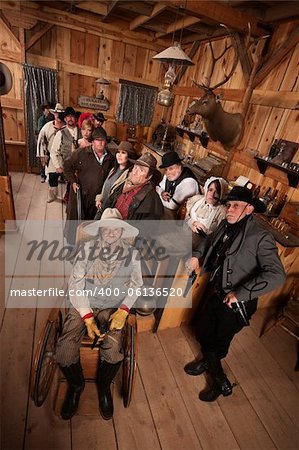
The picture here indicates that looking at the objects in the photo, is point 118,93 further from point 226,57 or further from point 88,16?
point 226,57

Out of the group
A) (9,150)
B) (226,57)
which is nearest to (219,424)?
(226,57)

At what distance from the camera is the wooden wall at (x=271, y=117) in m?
3.06

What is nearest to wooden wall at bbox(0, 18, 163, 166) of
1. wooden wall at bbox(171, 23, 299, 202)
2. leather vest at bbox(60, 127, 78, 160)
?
leather vest at bbox(60, 127, 78, 160)

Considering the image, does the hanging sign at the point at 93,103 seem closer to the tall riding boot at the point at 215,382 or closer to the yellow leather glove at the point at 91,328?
the yellow leather glove at the point at 91,328

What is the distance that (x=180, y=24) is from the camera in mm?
4316

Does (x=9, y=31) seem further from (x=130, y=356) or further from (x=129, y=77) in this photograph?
(x=130, y=356)

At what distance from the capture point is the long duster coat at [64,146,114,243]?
3.01 metres

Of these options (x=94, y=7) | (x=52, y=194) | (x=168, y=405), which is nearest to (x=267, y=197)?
(x=168, y=405)

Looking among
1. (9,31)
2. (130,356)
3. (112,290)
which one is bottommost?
(130,356)

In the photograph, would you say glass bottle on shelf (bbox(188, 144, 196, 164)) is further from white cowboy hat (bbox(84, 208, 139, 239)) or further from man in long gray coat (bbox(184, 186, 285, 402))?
white cowboy hat (bbox(84, 208, 139, 239))

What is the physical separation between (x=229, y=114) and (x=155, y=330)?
3.21m

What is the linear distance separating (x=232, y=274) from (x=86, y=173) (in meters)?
2.06

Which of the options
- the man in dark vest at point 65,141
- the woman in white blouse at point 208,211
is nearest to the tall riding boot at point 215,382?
the woman in white blouse at point 208,211

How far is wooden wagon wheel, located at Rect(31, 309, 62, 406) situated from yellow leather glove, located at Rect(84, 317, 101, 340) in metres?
0.21
